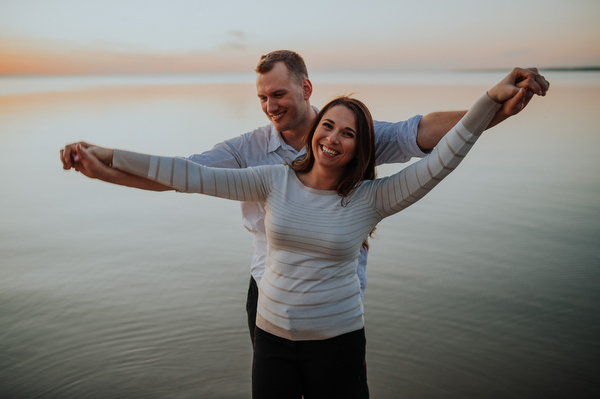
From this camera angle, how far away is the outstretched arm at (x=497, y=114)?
1665 millimetres

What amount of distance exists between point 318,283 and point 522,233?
15.3ft

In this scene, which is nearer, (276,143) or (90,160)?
(90,160)

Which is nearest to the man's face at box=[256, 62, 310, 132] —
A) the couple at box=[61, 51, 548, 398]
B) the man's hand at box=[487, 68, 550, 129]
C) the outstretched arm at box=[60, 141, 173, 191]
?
the couple at box=[61, 51, 548, 398]

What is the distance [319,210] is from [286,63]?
96 cm

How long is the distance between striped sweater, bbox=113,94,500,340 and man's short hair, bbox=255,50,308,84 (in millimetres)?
772

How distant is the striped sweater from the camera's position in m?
1.81

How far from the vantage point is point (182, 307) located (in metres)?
4.43

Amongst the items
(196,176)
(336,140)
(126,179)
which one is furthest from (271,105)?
(126,179)

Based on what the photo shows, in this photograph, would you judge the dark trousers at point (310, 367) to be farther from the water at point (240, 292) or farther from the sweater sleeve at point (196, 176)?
the water at point (240, 292)

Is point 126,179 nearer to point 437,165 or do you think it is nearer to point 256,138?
point 256,138

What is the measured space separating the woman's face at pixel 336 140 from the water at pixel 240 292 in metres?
2.09

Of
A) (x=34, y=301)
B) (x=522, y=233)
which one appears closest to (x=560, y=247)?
(x=522, y=233)

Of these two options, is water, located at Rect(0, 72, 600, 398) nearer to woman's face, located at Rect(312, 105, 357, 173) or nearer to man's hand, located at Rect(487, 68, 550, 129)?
woman's face, located at Rect(312, 105, 357, 173)

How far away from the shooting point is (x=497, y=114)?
1.77 metres
